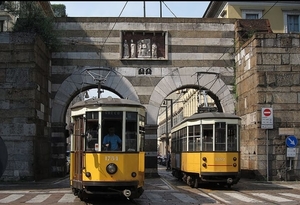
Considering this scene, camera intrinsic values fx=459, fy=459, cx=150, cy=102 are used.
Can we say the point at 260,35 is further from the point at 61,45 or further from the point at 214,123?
the point at 61,45

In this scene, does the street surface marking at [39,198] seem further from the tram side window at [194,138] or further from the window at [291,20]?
the window at [291,20]

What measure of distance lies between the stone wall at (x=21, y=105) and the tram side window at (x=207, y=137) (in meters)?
7.62

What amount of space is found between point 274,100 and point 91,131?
38.4 feet

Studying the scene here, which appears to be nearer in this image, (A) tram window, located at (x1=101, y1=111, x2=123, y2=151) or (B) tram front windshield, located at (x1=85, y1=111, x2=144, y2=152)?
(B) tram front windshield, located at (x1=85, y1=111, x2=144, y2=152)

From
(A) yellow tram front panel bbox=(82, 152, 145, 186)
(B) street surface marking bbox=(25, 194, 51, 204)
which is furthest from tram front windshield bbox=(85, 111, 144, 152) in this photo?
(B) street surface marking bbox=(25, 194, 51, 204)

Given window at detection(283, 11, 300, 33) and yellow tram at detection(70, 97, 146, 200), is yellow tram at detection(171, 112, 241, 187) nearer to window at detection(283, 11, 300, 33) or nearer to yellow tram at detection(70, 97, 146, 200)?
yellow tram at detection(70, 97, 146, 200)

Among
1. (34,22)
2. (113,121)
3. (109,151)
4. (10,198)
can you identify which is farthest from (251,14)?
(109,151)

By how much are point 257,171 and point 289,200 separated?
24.1 feet

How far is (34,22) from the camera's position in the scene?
75.4 ft

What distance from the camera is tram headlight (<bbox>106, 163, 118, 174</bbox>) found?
11.4 m

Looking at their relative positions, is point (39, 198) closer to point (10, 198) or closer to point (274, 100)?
point (10, 198)

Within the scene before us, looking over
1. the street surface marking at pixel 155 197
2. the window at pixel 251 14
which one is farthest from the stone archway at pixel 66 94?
the window at pixel 251 14

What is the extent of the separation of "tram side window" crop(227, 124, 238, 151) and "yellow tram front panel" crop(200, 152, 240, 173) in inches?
9.2

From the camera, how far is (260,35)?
21.4m
